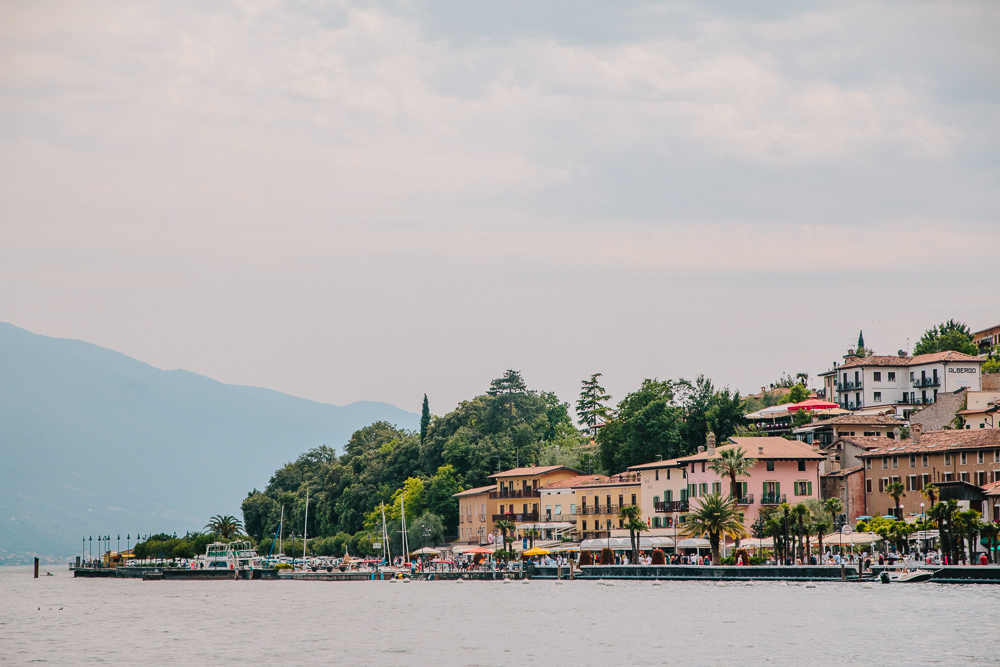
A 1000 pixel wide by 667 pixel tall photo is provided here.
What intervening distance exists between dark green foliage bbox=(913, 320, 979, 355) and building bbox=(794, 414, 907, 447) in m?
28.2

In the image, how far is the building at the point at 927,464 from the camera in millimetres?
92062

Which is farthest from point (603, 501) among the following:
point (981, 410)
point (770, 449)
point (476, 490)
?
point (981, 410)

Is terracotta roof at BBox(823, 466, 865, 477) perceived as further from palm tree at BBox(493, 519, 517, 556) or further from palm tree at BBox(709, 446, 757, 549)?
palm tree at BBox(493, 519, 517, 556)

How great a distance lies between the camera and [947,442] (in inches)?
3762

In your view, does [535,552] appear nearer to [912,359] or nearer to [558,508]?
[558,508]

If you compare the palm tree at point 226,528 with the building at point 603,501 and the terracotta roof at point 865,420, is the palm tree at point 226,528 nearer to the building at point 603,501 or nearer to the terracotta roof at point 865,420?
the building at point 603,501

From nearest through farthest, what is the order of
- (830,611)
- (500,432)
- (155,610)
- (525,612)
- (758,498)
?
(830,611) → (525,612) → (155,610) → (758,498) → (500,432)

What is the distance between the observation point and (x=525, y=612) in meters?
69.7

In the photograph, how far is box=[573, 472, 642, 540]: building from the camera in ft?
381

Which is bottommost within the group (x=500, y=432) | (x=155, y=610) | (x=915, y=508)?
(x=155, y=610)

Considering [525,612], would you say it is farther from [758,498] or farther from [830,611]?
[758,498]

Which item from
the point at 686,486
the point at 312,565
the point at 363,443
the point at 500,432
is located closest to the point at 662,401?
the point at 686,486

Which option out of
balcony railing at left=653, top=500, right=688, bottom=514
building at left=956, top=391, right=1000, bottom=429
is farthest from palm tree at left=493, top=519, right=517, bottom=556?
building at left=956, top=391, right=1000, bottom=429

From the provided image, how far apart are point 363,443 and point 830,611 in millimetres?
126659
